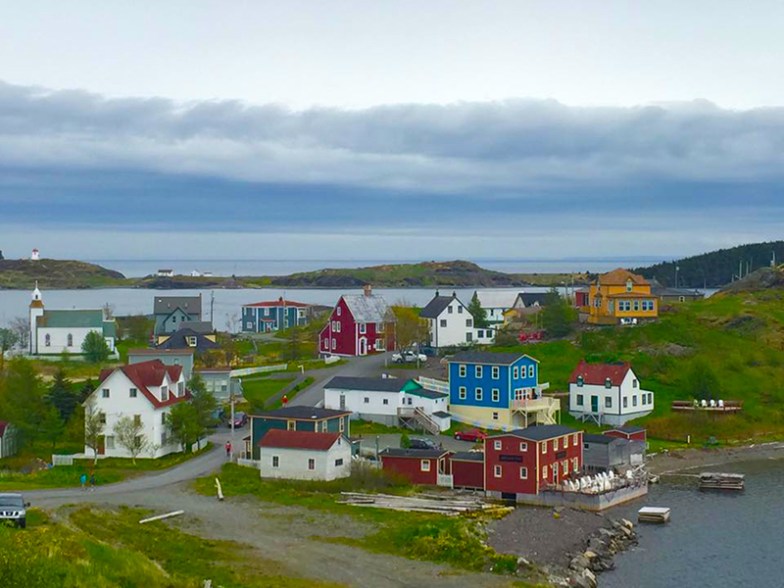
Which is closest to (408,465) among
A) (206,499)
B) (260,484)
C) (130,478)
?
(260,484)

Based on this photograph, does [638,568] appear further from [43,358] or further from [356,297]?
[43,358]

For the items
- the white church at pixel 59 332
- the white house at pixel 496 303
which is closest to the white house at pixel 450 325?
the white house at pixel 496 303

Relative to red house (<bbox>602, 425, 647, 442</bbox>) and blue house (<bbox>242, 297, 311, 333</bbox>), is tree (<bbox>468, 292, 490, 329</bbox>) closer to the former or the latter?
blue house (<bbox>242, 297, 311, 333</bbox>)

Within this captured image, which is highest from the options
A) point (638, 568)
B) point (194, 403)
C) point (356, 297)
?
point (356, 297)

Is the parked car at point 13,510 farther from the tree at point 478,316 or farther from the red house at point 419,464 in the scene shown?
the tree at point 478,316

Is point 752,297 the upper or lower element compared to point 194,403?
upper

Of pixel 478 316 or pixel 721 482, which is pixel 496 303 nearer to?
pixel 478 316
